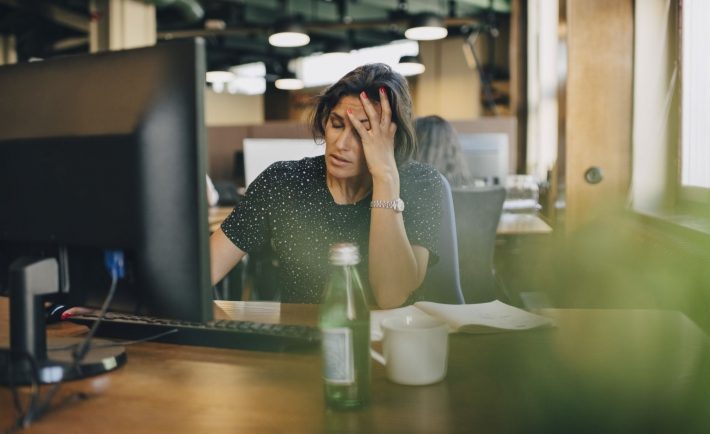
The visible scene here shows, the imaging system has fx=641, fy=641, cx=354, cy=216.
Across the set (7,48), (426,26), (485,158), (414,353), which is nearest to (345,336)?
(414,353)

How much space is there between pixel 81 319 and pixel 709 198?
181cm

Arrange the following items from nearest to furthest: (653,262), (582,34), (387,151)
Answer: (387,151)
(653,262)
(582,34)

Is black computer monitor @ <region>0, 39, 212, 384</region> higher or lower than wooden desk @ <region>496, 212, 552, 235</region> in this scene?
higher

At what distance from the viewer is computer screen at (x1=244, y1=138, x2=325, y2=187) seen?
3.22m

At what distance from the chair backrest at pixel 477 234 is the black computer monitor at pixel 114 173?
1.62m

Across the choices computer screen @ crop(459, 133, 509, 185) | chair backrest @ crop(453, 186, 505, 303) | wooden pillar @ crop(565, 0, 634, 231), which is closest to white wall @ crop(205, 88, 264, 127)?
computer screen @ crop(459, 133, 509, 185)

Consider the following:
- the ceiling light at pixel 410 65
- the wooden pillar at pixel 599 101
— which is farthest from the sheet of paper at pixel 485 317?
the ceiling light at pixel 410 65

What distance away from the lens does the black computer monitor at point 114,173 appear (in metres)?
0.79

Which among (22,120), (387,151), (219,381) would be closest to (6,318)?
(22,120)

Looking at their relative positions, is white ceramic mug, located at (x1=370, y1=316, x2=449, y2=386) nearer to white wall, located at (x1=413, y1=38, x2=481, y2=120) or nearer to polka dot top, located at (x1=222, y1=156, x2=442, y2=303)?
polka dot top, located at (x1=222, y1=156, x2=442, y2=303)

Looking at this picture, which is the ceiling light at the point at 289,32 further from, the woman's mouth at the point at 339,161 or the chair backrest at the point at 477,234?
the woman's mouth at the point at 339,161

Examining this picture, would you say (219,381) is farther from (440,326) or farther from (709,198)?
(709,198)

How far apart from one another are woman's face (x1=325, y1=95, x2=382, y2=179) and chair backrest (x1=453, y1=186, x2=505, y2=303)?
2.84 feet

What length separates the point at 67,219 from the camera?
87 centimetres
